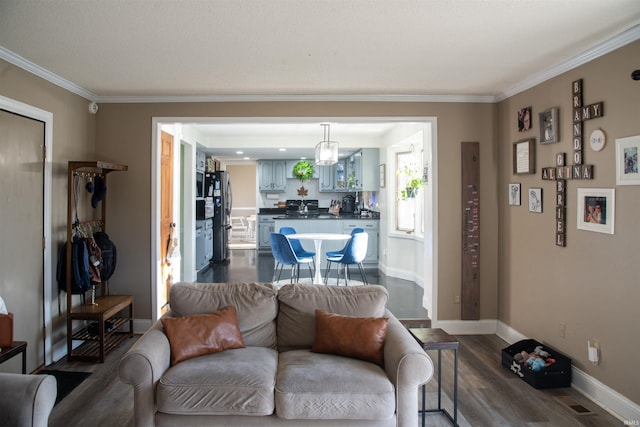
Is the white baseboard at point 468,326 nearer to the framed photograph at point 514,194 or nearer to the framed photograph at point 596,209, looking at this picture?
the framed photograph at point 514,194

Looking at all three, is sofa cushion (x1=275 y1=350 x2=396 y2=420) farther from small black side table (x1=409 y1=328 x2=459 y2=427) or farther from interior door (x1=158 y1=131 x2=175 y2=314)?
interior door (x1=158 y1=131 x2=175 y2=314)

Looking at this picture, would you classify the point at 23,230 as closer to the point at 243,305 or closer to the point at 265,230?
the point at 243,305

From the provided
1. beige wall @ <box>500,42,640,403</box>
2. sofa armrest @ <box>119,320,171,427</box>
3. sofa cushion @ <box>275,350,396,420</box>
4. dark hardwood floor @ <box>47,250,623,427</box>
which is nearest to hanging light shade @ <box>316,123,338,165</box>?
beige wall @ <box>500,42,640,403</box>

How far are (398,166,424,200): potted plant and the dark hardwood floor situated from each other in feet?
8.98

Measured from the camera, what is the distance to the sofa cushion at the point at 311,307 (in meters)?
2.76

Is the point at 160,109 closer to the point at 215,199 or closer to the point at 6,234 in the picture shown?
the point at 6,234

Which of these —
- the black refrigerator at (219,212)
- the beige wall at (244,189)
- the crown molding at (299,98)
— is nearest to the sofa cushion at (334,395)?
the crown molding at (299,98)

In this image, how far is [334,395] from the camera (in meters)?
2.15

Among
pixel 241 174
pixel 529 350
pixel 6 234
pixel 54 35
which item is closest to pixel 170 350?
pixel 6 234

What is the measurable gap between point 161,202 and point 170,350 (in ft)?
9.07

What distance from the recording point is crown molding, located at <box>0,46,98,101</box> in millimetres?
3094

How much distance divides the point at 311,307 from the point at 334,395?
2.37 ft

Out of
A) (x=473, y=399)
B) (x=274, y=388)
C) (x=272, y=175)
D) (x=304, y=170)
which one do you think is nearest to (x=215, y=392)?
(x=274, y=388)

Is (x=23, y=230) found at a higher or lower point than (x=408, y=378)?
higher
